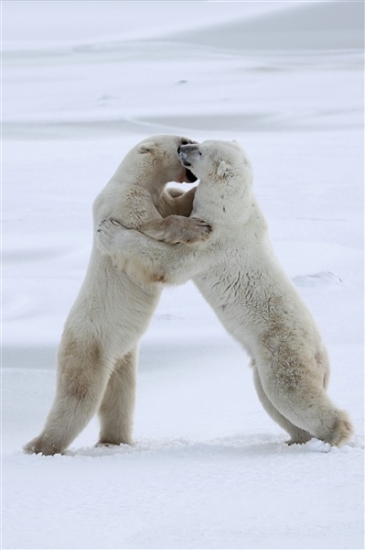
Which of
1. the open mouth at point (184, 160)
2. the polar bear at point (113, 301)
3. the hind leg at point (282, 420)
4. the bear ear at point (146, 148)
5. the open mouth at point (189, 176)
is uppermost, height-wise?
the bear ear at point (146, 148)

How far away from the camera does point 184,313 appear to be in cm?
593

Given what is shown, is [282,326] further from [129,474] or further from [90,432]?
[90,432]

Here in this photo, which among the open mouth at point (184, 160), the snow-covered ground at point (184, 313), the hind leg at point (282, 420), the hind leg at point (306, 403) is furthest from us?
the open mouth at point (184, 160)

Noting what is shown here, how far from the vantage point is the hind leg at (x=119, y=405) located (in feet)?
12.9

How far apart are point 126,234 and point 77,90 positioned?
1360cm

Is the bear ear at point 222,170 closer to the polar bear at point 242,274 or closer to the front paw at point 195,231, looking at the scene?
the polar bear at point 242,274

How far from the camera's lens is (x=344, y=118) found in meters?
13.2

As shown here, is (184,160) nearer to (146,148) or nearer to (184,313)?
(146,148)

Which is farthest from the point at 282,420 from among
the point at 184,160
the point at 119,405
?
the point at 184,160

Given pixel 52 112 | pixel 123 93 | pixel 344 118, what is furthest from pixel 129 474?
pixel 123 93

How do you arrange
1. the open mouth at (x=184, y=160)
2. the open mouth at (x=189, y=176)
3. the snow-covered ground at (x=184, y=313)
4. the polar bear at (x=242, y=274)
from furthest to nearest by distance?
the open mouth at (x=189, y=176) → the open mouth at (x=184, y=160) → the polar bear at (x=242, y=274) → the snow-covered ground at (x=184, y=313)

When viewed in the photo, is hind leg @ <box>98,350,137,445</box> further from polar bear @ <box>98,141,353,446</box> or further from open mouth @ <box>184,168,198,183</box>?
open mouth @ <box>184,168,198,183</box>

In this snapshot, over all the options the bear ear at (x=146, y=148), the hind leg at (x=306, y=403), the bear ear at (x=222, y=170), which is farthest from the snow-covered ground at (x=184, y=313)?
the bear ear at (x=146, y=148)

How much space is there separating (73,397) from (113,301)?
41cm
